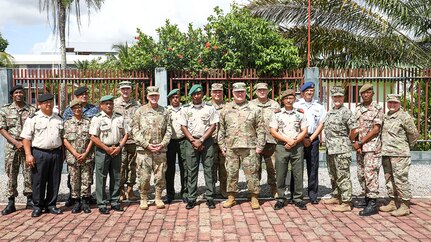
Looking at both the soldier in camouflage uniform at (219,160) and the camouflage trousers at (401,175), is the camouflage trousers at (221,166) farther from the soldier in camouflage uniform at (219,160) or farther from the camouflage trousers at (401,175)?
the camouflage trousers at (401,175)

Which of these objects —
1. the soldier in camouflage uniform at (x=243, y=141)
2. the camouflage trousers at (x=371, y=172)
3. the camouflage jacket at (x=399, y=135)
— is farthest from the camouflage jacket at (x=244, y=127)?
the camouflage jacket at (x=399, y=135)

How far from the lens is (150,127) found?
5.42m

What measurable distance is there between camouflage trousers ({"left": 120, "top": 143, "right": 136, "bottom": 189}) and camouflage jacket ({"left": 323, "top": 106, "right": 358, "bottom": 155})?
9.23ft

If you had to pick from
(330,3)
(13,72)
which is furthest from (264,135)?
(330,3)

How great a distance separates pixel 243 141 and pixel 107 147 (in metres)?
1.83

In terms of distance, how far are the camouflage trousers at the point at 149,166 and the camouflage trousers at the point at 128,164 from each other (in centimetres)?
38

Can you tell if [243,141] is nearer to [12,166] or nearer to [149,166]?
[149,166]

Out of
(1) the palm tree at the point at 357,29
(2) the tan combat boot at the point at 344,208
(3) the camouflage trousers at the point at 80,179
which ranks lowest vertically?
(2) the tan combat boot at the point at 344,208

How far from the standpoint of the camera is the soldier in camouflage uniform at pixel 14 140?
17.7 ft

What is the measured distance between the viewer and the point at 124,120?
5.48m

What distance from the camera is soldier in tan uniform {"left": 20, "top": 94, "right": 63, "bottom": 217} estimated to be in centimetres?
515

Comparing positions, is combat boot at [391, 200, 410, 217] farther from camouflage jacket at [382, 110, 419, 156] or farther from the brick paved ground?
camouflage jacket at [382, 110, 419, 156]

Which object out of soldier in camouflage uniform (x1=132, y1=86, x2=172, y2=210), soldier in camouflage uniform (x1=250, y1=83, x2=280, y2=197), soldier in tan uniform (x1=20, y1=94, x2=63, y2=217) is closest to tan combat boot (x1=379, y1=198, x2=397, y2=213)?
soldier in camouflage uniform (x1=250, y1=83, x2=280, y2=197)

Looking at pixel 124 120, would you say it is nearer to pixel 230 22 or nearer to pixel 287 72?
pixel 287 72
